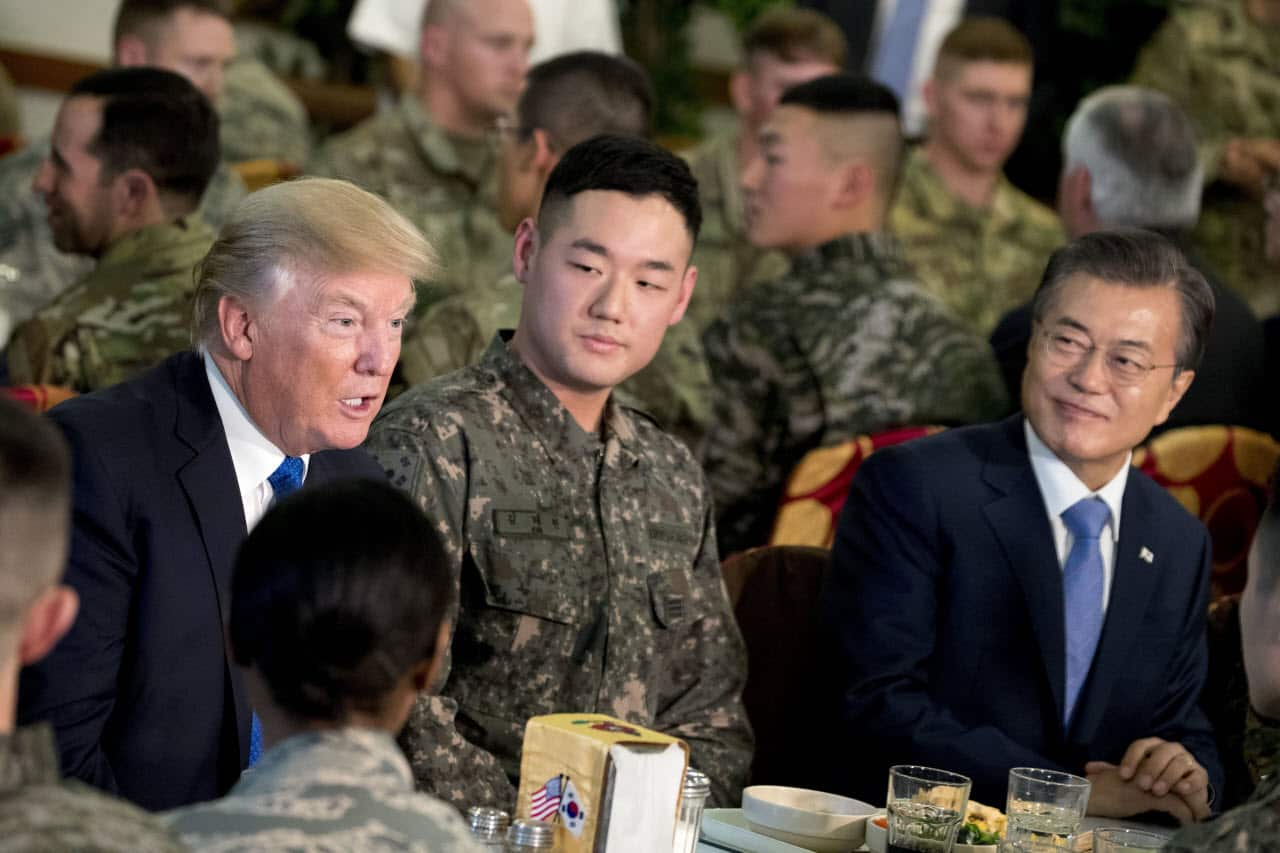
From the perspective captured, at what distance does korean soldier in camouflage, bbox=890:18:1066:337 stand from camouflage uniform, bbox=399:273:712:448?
175 cm

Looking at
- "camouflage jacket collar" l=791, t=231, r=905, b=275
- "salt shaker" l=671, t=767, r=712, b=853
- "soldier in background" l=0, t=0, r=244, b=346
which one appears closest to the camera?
"salt shaker" l=671, t=767, r=712, b=853

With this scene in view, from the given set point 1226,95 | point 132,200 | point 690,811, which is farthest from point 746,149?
point 690,811

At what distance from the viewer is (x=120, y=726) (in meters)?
2.09

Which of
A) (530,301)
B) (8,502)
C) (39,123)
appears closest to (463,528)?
(530,301)

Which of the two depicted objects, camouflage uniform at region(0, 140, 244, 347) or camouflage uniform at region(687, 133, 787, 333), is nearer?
camouflage uniform at region(0, 140, 244, 347)

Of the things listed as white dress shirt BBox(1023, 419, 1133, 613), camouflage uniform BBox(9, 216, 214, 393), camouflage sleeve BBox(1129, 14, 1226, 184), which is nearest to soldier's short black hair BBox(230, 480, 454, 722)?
white dress shirt BBox(1023, 419, 1133, 613)

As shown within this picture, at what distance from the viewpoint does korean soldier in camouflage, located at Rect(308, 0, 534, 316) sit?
200 inches

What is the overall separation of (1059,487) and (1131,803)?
1.80 feet

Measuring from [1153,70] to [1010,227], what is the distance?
0.79 metres

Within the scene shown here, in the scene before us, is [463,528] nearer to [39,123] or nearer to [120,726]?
[120,726]

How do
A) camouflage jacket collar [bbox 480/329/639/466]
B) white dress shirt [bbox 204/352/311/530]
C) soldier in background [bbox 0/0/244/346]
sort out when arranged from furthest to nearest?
soldier in background [bbox 0/0/244/346] < camouflage jacket collar [bbox 480/329/639/466] < white dress shirt [bbox 204/352/311/530]

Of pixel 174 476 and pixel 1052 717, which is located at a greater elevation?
pixel 174 476

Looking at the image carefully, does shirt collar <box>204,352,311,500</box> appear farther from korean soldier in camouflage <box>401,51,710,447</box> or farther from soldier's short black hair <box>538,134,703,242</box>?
korean soldier in camouflage <box>401,51,710,447</box>

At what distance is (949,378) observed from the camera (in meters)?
3.82
